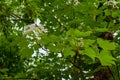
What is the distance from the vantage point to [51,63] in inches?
172

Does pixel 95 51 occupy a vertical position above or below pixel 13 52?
above

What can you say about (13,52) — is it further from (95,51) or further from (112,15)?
(95,51)

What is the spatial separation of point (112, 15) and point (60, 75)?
1.45 m

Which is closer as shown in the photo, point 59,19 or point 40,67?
point 40,67

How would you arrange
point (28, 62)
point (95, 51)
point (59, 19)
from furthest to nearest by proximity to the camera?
point (28, 62) < point (59, 19) < point (95, 51)

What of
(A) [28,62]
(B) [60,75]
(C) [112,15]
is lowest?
(A) [28,62]

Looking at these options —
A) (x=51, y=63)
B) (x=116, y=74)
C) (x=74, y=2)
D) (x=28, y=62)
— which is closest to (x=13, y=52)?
(x=28, y=62)

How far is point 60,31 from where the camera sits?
14.0ft

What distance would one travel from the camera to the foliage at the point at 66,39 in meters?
2.54

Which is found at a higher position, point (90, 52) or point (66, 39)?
point (66, 39)

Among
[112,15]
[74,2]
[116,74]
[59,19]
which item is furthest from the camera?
[59,19]

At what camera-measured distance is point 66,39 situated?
2.55 meters

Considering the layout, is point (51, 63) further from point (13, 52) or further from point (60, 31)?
point (13, 52)

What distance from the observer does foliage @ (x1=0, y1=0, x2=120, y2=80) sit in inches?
99.8
